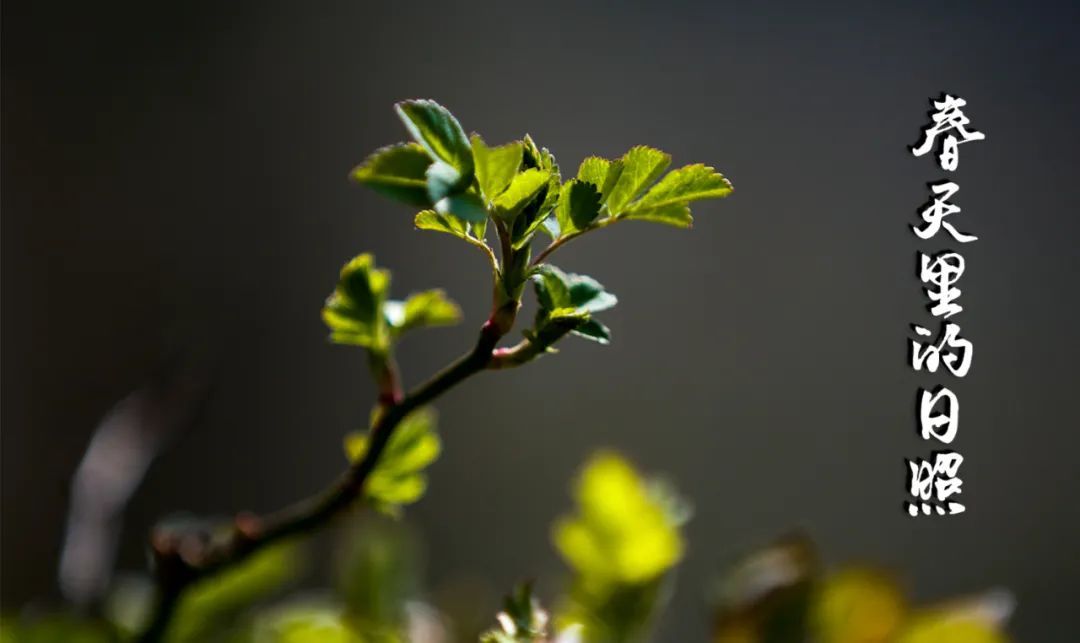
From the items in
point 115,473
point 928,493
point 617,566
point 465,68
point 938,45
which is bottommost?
point 115,473

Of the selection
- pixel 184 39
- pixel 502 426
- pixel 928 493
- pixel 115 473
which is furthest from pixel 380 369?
pixel 184 39

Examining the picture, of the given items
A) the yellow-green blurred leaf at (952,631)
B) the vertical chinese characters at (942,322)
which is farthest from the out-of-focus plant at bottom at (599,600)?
the vertical chinese characters at (942,322)

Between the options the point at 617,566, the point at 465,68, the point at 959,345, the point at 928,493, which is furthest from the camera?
the point at 465,68

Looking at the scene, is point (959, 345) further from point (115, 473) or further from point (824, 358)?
point (115, 473)

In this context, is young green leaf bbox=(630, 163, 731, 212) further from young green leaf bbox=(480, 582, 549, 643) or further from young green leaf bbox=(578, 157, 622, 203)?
young green leaf bbox=(480, 582, 549, 643)

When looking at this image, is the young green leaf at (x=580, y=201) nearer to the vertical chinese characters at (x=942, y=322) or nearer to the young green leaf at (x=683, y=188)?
the young green leaf at (x=683, y=188)
